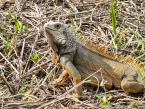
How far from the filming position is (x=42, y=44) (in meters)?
7.25

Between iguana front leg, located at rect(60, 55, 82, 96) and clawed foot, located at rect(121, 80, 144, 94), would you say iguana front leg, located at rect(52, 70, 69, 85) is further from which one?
clawed foot, located at rect(121, 80, 144, 94)

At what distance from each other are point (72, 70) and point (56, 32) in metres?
0.47

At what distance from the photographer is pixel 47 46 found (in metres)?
7.18

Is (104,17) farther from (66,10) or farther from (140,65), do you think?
(140,65)

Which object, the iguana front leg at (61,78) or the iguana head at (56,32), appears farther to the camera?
the iguana front leg at (61,78)

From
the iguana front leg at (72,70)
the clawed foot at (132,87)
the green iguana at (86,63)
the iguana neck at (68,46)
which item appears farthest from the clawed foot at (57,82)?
the clawed foot at (132,87)

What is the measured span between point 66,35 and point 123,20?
5.38 feet

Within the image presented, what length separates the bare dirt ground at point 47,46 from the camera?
19.1ft

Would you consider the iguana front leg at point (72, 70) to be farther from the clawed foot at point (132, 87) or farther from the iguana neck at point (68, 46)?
the clawed foot at point (132, 87)

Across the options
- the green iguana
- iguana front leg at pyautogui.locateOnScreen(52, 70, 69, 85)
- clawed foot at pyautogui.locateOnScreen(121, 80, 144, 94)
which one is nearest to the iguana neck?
the green iguana

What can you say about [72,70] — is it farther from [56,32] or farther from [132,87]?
[132,87]

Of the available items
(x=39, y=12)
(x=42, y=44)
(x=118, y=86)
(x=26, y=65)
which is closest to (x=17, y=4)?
(x=39, y=12)

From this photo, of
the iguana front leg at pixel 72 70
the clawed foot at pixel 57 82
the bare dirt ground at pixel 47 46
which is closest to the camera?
the bare dirt ground at pixel 47 46

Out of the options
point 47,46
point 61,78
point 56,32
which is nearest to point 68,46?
point 56,32
